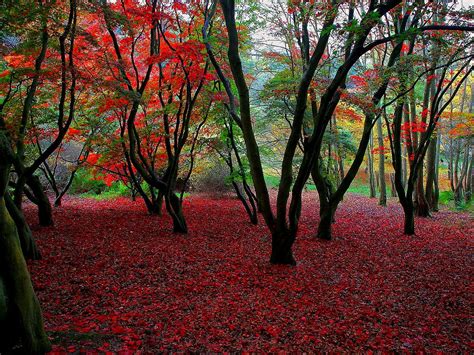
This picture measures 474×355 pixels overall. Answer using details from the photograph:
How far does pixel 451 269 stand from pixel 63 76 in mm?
8743

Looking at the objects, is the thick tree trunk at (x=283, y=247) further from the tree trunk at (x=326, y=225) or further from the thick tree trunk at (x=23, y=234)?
the thick tree trunk at (x=23, y=234)

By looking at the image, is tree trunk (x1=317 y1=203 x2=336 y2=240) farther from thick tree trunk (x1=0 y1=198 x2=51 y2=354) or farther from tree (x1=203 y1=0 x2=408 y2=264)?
thick tree trunk (x1=0 y1=198 x2=51 y2=354)

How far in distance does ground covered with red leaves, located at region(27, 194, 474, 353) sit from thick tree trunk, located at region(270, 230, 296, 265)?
0.18 meters

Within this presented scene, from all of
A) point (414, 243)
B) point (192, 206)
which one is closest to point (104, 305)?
point (414, 243)

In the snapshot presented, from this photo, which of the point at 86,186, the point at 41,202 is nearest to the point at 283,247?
the point at 41,202

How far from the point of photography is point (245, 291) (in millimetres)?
5195

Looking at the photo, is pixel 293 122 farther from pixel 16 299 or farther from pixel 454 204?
pixel 454 204

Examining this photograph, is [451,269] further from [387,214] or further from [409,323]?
[387,214]

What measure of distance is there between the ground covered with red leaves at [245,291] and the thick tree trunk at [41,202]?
0.39 meters

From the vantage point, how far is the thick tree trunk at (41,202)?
8547mm

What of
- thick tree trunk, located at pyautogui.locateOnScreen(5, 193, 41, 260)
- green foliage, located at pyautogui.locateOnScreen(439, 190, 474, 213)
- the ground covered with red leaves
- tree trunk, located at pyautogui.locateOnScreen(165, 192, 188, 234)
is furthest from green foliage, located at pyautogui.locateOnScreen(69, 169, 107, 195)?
green foliage, located at pyautogui.locateOnScreen(439, 190, 474, 213)

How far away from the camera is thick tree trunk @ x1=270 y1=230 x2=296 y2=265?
249 inches

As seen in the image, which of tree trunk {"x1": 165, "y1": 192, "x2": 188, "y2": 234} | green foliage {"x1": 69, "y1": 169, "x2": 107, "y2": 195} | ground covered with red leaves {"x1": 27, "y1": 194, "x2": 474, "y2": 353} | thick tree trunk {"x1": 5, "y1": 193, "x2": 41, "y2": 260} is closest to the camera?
ground covered with red leaves {"x1": 27, "y1": 194, "x2": 474, "y2": 353}

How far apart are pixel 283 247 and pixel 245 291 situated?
4.84 feet
